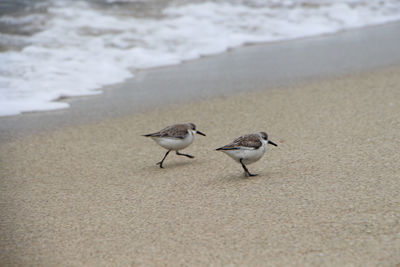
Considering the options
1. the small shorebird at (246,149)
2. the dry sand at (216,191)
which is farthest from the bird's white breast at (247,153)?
the dry sand at (216,191)

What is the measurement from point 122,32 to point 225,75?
4.08 m

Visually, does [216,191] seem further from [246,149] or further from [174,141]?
[174,141]

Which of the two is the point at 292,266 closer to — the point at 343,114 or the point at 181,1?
the point at 343,114

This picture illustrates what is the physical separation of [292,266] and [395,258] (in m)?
0.56

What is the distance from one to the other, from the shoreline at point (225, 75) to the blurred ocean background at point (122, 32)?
0.43 metres

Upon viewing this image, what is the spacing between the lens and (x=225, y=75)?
9062mm

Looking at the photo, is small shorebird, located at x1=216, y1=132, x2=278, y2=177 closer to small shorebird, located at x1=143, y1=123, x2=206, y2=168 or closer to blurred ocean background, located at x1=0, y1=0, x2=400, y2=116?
small shorebird, located at x1=143, y1=123, x2=206, y2=168

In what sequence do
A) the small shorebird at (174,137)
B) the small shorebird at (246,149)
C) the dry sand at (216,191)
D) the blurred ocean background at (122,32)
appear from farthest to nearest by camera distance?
the blurred ocean background at (122,32) → the small shorebird at (174,137) → the small shorebird at (246,149) → the dry sand at (216,191)

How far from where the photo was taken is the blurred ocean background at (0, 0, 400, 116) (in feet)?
29.7

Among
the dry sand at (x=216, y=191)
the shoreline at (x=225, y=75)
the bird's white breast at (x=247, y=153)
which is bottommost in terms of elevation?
the shoreline at (x=225, y=75)

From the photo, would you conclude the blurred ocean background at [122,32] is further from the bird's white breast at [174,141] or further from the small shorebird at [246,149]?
the small shorebird at [246,149]

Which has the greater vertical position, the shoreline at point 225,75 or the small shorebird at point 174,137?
the small shorebird at point 174,137

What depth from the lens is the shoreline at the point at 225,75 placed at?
7387 mm

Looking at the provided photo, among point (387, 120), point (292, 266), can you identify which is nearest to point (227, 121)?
point (387, 120)
